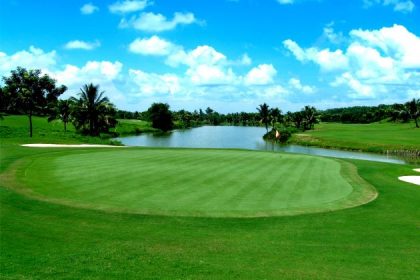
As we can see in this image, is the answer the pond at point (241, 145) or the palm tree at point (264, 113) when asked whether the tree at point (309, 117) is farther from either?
the pond at point (241, 145)

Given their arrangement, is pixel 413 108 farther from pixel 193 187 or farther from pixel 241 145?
pixel 193 187

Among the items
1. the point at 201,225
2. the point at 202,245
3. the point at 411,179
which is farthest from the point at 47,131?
the point at 202,245

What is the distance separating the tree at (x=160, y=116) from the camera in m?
169

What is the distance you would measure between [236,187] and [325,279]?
30.9 ft

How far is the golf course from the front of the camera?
29.3 ft

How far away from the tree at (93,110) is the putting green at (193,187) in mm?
47273

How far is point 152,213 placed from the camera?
43.9ft

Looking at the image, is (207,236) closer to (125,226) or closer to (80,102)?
(125,226)

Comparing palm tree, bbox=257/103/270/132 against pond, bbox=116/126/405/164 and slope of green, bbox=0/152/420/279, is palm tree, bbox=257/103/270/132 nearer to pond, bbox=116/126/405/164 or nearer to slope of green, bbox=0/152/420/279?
pond, bbox=116/126/405/164

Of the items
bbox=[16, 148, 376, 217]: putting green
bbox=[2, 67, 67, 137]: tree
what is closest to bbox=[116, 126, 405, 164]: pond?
bbox=[2, 67, 67, 137]: tree

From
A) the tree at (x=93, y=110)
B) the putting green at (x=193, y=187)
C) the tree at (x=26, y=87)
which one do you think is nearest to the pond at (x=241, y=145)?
the tree at (x=93, y=110)

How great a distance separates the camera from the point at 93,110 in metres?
71.7

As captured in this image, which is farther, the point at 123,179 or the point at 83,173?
the point at 83,173

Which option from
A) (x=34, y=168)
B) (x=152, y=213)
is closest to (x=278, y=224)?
(x=152, y=213)
